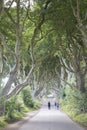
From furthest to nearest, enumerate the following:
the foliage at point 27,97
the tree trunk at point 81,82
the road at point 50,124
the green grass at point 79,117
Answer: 1. the foliage at point 27,97
2. the tree trunk at point 81,82
3. the green grass at point 79,117
4. the road at point 50,124

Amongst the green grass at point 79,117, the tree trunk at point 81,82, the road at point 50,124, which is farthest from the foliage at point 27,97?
the road at point 50,124

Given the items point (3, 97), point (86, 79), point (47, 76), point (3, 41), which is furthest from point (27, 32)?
point (47, 76)

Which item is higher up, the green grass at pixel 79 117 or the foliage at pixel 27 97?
the foliage at pixel 27 97

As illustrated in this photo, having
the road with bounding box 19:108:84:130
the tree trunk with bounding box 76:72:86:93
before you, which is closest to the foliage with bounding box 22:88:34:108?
the tree trunk with bounding box 76:72:86:93

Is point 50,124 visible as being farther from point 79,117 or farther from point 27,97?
point 27,97

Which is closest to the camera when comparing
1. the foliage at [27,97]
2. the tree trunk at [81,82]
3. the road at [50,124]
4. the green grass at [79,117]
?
the road at [50,124]

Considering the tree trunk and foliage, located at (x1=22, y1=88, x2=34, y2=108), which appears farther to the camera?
foliage, located at (x1=22, y1=88, x2=34, y2=108)

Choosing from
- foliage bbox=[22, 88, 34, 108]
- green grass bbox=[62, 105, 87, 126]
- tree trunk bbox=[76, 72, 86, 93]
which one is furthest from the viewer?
foliage bbox=[22, 88, 34, 108]

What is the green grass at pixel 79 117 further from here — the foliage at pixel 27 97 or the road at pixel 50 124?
the foliage at pixel 27 97

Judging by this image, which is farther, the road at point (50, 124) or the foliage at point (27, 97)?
the foliage at point (27, 97)

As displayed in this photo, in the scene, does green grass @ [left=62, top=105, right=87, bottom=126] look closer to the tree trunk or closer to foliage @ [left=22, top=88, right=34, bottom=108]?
the tree trunk

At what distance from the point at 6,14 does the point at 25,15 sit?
183 centimetres

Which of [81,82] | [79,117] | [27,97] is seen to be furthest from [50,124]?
[27,97]

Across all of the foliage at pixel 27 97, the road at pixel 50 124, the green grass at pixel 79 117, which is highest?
the foliage at pixel 27 97
